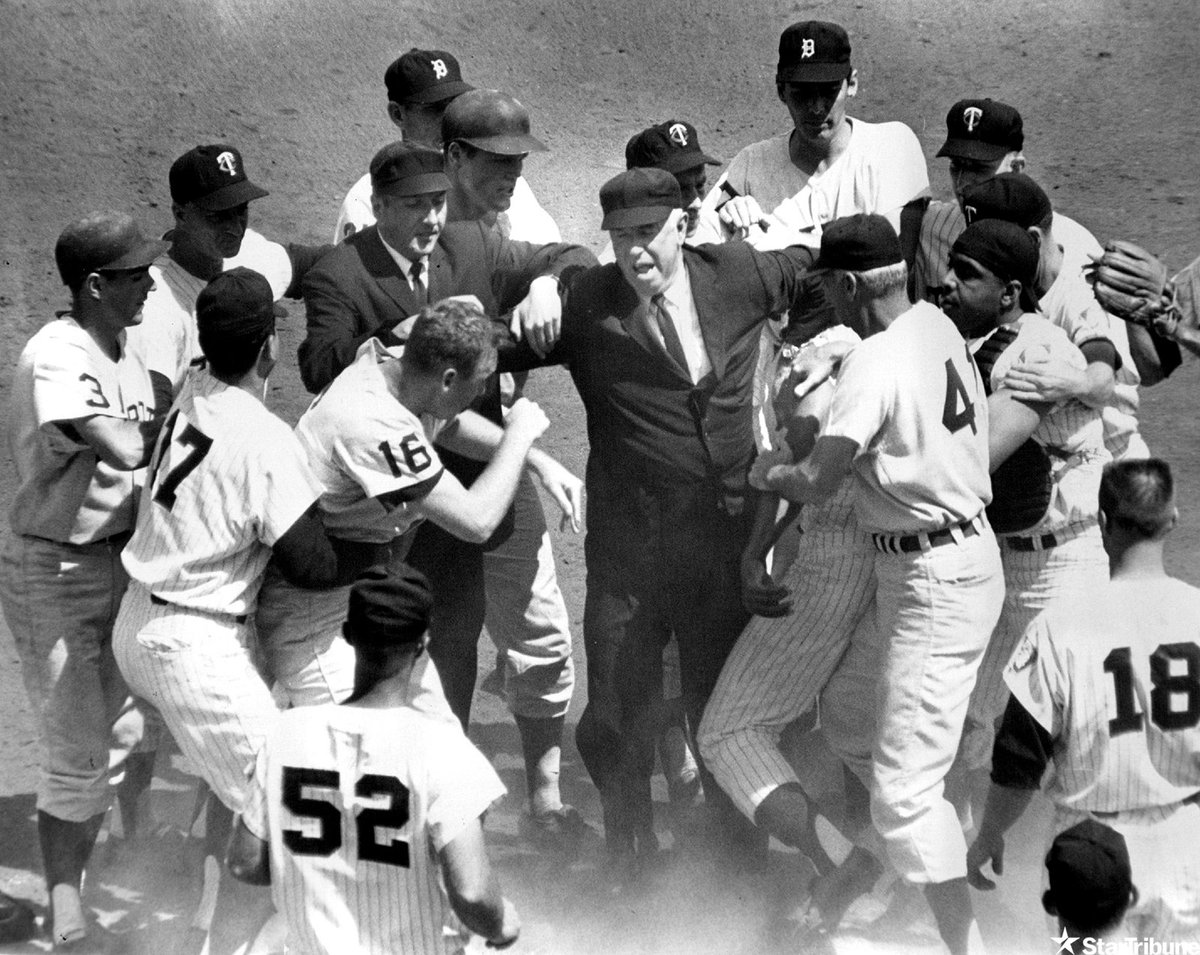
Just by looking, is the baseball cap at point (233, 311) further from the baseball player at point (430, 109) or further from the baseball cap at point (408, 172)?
the baseball player at point (430, 109)

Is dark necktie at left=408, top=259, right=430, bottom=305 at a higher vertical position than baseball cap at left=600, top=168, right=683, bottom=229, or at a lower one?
lower

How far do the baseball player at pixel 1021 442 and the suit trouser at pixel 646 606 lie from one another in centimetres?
74

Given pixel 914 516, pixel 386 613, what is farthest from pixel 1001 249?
pixel 386 613

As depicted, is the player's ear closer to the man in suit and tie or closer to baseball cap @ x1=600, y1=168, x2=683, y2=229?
the man in suit and tie

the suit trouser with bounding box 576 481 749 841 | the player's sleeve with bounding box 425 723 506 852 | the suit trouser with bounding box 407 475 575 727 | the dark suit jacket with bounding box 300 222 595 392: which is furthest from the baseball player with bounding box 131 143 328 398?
the player's sleeve with bounding box 425 723 506 852

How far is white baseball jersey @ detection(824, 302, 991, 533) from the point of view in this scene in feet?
Answer: 13.2

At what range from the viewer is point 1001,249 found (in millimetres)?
4160

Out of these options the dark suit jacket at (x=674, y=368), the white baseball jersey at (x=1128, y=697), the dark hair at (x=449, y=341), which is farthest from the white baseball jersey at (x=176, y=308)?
the white baseball jersey at (x=1128, y=697)

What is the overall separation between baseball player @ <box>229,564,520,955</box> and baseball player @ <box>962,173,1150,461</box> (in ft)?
6.16

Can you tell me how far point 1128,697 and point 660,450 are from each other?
1.52 metres

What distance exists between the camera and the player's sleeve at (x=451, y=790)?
3.20 meters

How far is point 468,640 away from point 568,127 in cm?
323

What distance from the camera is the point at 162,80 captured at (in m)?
7.76

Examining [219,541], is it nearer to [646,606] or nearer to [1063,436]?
[646,606]
